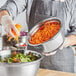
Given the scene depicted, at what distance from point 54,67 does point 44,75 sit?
0.41 metres

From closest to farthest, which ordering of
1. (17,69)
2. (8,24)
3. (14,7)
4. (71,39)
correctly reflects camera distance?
(17,69) < (8,24) < (71,39) < (14,7)

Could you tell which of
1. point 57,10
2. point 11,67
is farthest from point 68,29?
point 11,67

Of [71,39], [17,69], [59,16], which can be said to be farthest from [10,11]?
[17,69]

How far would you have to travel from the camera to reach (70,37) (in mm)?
1623

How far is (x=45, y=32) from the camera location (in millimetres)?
1340

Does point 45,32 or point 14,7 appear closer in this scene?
point 45,32

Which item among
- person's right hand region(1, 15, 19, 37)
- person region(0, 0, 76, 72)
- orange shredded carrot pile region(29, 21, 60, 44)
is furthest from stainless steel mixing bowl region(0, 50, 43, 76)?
person region(0, 0, 76, 72)

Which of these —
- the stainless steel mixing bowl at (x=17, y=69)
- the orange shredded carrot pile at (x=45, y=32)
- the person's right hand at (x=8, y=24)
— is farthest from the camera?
the person's right hand at (x=8, y=24)

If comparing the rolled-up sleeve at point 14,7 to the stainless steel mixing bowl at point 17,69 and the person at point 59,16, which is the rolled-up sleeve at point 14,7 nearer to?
the person at point 59,16

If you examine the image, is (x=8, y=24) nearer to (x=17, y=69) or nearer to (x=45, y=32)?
(x=45, y=32)

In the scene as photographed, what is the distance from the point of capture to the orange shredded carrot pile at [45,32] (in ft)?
4.23

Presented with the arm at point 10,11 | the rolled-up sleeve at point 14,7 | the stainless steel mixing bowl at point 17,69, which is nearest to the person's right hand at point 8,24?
the arm at point 10,11

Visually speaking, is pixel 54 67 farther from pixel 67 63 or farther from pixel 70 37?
pixel 70 37

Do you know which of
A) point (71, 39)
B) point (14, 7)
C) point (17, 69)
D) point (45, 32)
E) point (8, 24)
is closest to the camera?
point (17, 69)
